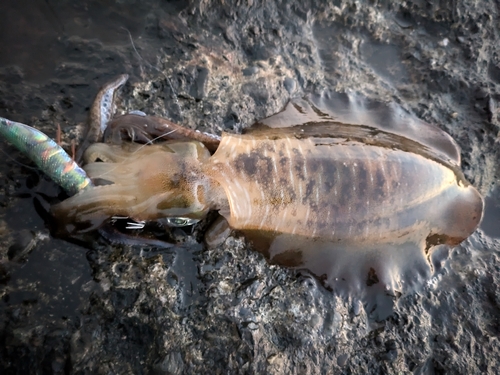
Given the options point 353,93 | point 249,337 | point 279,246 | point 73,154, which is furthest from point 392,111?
point 73,154

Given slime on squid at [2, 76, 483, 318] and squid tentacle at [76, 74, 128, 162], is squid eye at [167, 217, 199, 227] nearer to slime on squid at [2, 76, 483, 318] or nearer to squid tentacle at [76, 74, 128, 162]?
slime on squid at [2, 76, 483, 318]

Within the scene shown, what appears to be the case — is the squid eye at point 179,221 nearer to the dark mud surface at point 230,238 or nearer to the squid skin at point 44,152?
the dark mud surface at point 230,238

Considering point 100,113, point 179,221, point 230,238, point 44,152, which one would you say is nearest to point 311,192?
point 230,238

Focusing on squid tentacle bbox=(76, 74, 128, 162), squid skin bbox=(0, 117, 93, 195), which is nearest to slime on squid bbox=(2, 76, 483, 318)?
squid tentacle bbox=(76, 74, 128, 162)

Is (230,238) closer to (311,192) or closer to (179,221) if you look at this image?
(179,221)

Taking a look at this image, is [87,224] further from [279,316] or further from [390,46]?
[390,46]

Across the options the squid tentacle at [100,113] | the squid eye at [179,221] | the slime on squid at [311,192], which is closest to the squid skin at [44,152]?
the slime on squid at [311,192]
